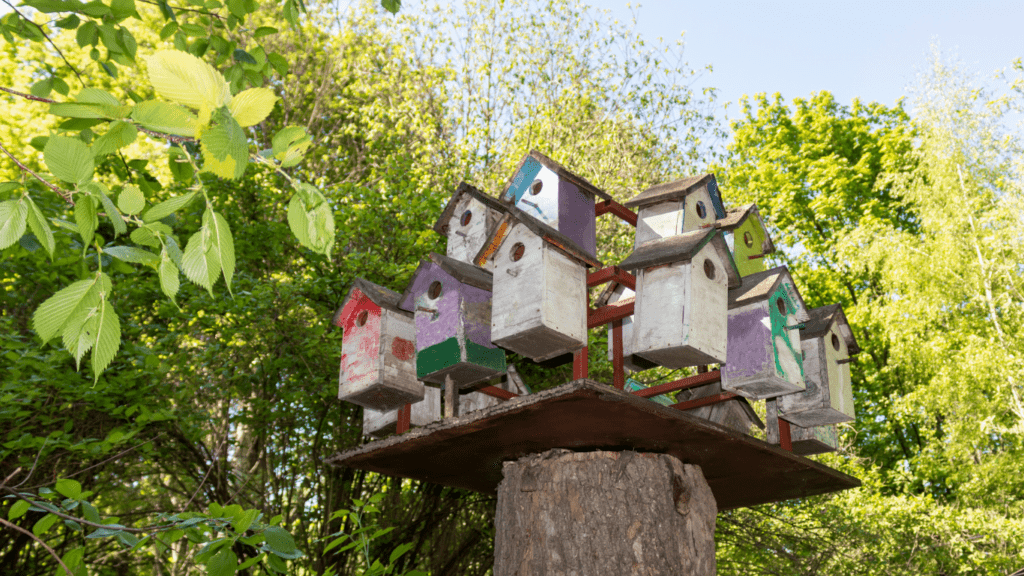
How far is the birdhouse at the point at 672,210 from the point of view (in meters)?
2.64

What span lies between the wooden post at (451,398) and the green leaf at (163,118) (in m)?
1.53

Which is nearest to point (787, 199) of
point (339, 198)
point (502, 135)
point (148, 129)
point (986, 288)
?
point (986, 288)

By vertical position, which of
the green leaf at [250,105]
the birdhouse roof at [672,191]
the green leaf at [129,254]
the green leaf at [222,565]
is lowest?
the green leaf at [222,565]

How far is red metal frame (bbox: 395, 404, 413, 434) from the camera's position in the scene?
285 cm

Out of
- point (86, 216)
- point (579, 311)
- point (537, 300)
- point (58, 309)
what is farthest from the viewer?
point (579, 311)

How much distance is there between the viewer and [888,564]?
22.3 feet

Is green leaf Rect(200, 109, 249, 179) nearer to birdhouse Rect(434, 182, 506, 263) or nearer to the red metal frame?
birdhouse Rect(434, 182, 506, 263)

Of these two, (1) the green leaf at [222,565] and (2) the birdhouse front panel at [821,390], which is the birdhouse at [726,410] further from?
(1) the green leaf at [222,565]

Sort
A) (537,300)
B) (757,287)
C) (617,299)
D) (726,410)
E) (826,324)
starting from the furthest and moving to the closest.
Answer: (617,299), (726,410), (826,324), (757,287), (537,300)

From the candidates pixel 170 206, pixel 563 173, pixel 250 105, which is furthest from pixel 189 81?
pixel 563 173

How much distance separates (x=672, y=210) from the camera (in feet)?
8.76

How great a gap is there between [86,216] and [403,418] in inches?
69.2

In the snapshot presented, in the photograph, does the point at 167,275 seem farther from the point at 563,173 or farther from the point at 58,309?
the point at 563,173

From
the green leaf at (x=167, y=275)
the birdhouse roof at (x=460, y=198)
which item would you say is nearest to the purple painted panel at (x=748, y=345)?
the birdhouse roof at (x=460, y=198)
